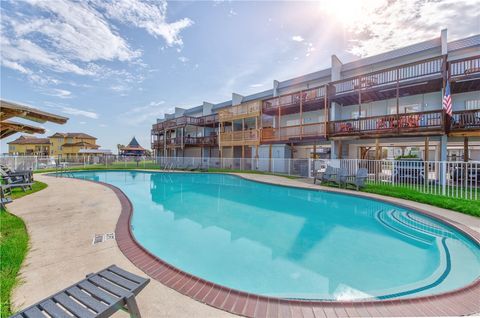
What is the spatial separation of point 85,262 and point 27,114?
17.0 ft

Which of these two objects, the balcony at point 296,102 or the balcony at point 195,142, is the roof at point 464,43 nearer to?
the balcony at point 296,102

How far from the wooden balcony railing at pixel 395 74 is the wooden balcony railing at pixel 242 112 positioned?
24.1 feet

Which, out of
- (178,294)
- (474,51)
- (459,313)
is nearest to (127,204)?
(178,294)

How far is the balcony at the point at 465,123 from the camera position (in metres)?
10.2

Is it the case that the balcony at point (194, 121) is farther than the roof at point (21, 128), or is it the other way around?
the balcony at point (194, 121)

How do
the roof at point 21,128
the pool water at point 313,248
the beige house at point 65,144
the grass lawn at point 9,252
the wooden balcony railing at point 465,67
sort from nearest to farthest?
the grass lawn at point 9,252
the pool water at point 313,248
the roof at point 21,128
the wooden balcony railing at point 465,67
the beige house at point 65,144

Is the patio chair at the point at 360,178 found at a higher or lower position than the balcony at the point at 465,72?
lower

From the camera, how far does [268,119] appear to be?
22.5 meters

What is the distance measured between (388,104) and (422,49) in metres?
3.73

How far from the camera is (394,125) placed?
39.9 feet

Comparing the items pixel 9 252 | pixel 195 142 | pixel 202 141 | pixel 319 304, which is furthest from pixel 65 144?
pixel 319 304

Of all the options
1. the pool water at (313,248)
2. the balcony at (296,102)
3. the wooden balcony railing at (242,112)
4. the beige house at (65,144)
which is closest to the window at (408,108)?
the balcony at (296,102)

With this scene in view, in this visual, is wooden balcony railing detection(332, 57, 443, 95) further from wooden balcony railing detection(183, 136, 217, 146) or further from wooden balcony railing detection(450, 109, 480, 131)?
wooden balcony railing detection(183, 136, 217, 146)

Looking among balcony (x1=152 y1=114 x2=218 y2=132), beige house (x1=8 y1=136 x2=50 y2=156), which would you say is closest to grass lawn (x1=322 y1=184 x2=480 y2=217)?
balcony (x1=152 y1=114 x2=218 y2=132)
